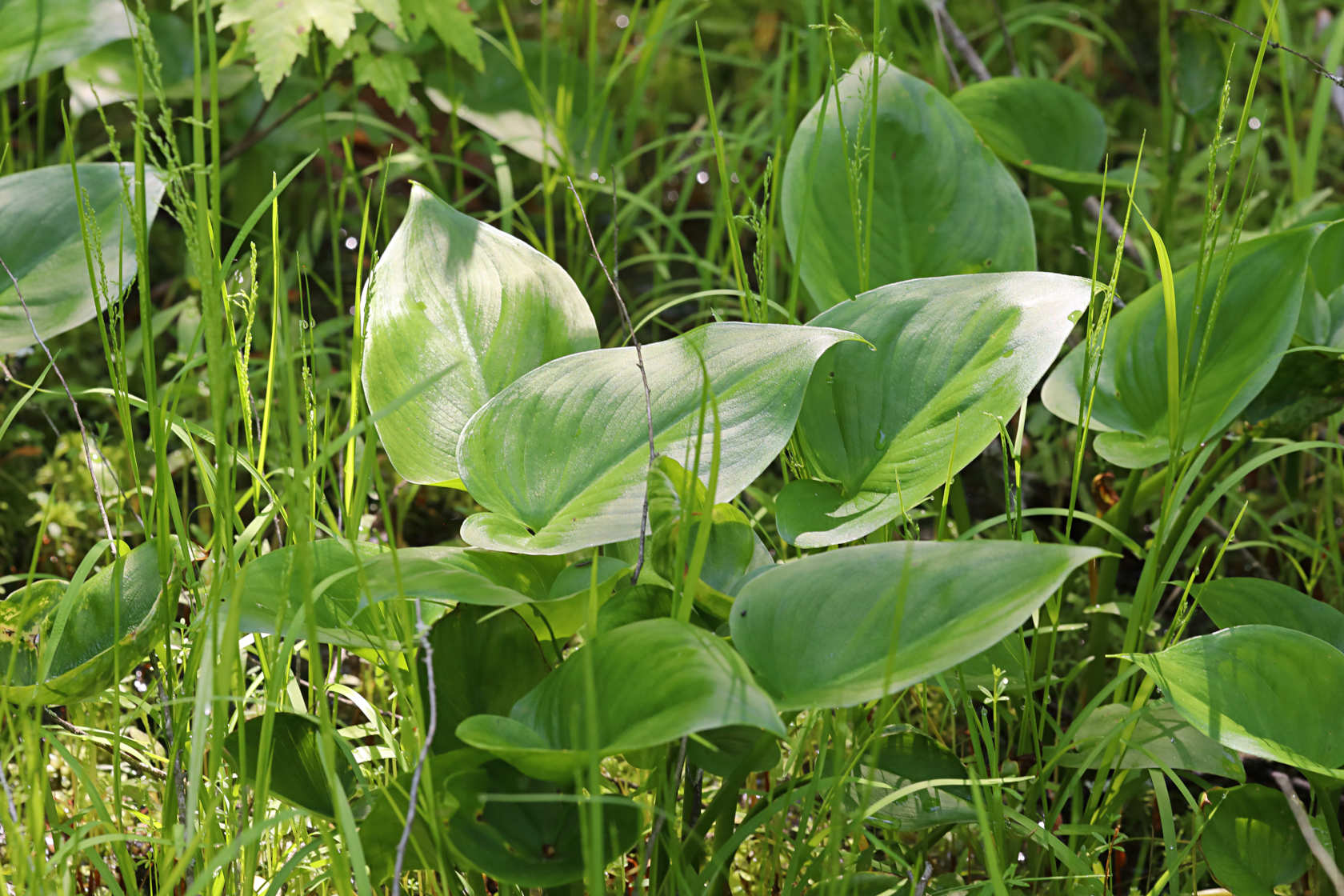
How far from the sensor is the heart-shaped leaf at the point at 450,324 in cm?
76

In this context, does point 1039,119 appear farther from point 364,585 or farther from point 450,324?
point 364,585

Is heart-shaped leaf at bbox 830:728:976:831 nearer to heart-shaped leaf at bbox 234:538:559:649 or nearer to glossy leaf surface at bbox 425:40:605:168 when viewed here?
heart-shaped leaf at bbox 234:538:559:649

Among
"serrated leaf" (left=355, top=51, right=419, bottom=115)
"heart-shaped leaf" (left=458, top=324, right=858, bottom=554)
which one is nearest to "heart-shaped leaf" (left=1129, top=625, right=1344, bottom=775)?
"heart-shaped leaf" (left=458, top=324, right=858, bottom=554)

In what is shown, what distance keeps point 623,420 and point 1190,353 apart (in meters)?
0.48

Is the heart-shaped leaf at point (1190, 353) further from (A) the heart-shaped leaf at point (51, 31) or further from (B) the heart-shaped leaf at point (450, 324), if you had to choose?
(A) the heart-shaped leaf at point (51, 31)

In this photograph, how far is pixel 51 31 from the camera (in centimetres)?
118

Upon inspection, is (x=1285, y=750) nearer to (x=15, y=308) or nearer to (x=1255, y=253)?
(x=1255, y=253)

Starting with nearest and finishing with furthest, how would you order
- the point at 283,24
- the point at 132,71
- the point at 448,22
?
the point at 283,24 < the point at 448,22 < the point at 132,71

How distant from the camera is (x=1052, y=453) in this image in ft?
4.45

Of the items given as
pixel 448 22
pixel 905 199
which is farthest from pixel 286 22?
pixel 905 199

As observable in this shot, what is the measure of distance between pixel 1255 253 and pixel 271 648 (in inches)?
33.0

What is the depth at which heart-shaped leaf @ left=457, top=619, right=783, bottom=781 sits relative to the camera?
0.48 m

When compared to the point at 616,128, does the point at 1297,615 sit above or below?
below

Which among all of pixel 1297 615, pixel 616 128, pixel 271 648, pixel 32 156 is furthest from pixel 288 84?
pixel 1297 615
